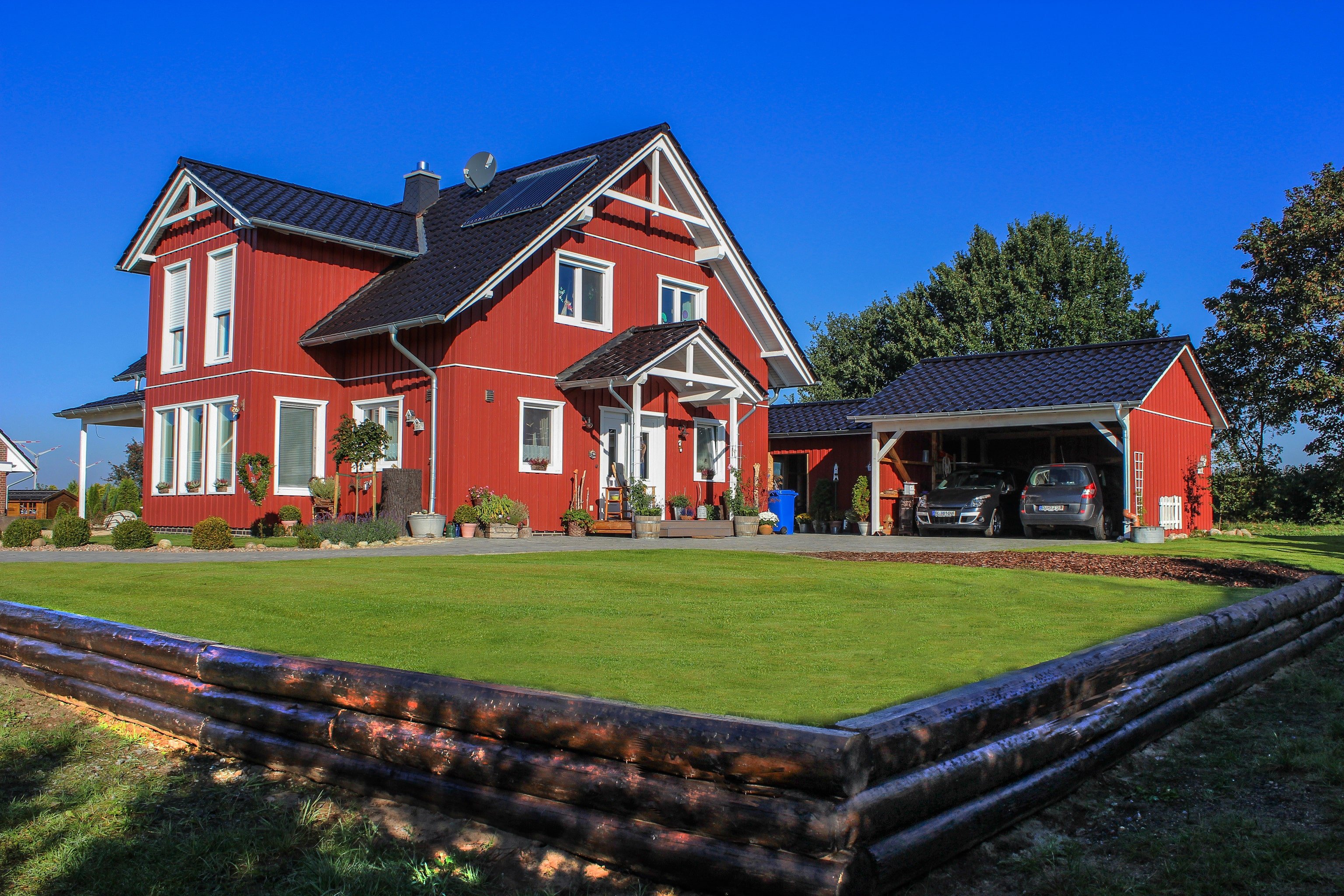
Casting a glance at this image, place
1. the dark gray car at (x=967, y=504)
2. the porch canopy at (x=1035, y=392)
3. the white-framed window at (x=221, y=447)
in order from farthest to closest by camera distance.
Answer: the dark gray car at (x=967, y=504) < the porch canopy at (x=1035, y=392) < the white-framed window at (x=221, y=447)

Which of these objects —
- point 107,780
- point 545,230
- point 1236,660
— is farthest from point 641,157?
point 107,780

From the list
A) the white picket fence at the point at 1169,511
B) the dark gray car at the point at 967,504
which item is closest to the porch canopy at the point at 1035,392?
the dark gray car at the point at 967,504

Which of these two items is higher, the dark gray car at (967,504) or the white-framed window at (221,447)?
the white-framed window at (221,447)

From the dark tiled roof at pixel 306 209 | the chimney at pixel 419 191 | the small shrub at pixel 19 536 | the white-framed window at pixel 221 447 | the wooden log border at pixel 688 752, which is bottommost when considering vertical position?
the wooden log border at pixel 688 752

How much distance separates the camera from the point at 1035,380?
72.0 feet

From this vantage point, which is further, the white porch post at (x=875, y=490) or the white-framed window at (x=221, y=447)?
the white porch post at (x=875, y=490)

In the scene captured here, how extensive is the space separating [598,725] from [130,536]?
12.9 meters

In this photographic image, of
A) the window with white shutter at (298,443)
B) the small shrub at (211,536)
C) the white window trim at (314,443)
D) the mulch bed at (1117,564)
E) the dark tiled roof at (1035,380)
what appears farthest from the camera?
the dark tiled roof at (1035,380)

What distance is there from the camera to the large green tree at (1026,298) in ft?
126

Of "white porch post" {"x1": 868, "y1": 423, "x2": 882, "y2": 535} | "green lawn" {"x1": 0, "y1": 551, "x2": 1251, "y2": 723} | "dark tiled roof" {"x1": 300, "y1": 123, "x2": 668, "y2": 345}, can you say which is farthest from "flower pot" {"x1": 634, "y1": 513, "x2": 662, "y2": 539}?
"white porch post" {"x1": 868, "y1": 423, "x2": 882, "y2": 535}

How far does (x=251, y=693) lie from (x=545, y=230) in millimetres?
14244

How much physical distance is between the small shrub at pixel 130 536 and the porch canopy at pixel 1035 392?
14318 mm

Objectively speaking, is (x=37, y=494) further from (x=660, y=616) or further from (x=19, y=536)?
(x=660, y=616)

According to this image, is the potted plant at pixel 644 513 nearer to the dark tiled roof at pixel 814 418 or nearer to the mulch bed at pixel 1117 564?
the mulch bed at pixel 1117 564
